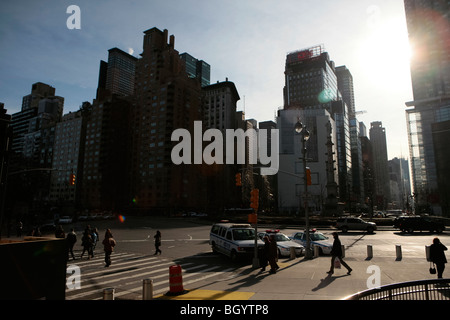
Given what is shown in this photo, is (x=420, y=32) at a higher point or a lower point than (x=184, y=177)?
higher

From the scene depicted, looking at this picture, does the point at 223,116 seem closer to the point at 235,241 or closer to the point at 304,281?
the point at 235,241

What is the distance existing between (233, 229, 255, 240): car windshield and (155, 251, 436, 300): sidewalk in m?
2.50

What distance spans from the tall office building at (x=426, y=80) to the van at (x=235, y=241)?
12378cm

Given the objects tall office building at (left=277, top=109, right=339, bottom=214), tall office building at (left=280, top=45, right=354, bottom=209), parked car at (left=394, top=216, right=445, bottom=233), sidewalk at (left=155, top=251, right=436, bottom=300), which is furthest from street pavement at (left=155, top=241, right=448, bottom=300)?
tall office building at (left=280, top=45, right=354, bottom=209)

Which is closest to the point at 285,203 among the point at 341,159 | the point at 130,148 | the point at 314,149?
the point at 314,149

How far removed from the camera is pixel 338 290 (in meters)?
9.67

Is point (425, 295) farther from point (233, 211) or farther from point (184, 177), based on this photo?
point (184, 177)

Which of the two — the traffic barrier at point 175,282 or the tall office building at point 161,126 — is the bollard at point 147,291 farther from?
the tall office building at point 161,126

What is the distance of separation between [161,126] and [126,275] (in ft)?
299

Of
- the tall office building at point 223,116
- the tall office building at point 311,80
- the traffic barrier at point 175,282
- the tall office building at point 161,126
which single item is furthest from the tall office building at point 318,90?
the traffic barrier at point 175,282

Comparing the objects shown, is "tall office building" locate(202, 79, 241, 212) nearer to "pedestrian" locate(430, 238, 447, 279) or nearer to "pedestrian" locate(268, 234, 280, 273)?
"pedestrian" locate(268, 234, 280, 273)

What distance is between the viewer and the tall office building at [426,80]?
12338 cm

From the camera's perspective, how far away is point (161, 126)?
330 feet
